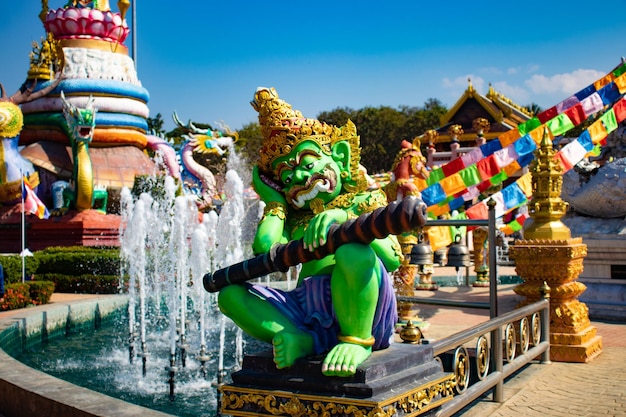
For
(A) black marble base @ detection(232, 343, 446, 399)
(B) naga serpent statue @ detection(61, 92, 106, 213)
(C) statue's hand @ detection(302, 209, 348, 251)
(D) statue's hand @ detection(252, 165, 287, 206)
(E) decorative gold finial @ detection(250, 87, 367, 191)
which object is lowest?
(A) black marble base @ detection(232, 343, 446, 399)

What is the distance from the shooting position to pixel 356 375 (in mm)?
2600

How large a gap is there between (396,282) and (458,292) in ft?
14.2

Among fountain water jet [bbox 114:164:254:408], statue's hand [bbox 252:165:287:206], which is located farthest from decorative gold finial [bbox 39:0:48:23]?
statue's hand [bbox 252:165:287:206]

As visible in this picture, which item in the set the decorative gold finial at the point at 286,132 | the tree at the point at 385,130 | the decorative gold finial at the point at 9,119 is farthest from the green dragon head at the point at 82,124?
the tree at the point at 385,130

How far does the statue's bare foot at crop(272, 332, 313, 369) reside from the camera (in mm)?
2758

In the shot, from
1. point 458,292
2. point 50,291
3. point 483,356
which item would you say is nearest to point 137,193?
point 50,291

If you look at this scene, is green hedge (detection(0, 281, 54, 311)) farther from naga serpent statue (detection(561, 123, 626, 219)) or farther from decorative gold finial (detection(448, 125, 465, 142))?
decorative gold finial (detection(448, 125, 465, 142))

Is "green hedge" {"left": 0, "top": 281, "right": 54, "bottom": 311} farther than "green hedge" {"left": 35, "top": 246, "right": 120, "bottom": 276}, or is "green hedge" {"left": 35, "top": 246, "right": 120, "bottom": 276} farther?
"green hedge" {"left": 35, "top": 246, "right": 120, "bottom": 276}

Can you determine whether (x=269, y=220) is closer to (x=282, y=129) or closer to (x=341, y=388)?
(x=282, y=129)

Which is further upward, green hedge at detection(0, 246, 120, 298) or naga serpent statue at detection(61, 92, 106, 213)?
naga serpent statue at detection(61, 92, 106, 213)

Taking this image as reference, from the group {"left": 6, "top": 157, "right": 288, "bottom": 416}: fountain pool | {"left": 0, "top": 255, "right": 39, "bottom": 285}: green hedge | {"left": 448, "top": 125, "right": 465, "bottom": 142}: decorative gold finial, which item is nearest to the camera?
{"left": 6, "top": 157, "right": 288, "bottom": 416}: fountain pool

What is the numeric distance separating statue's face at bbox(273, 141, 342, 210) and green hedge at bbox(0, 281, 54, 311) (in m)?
8.14

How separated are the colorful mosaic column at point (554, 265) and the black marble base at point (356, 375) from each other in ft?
10.7

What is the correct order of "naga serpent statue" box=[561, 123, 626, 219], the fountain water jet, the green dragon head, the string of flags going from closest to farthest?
the fountain water jet, "naga serpent statue" box=[561, 123, 626, 219], the string of flags, the green dragon head
